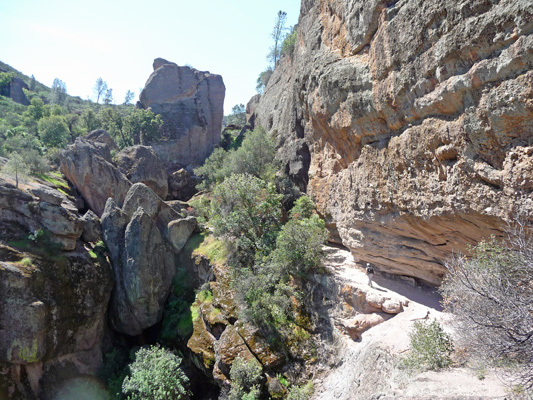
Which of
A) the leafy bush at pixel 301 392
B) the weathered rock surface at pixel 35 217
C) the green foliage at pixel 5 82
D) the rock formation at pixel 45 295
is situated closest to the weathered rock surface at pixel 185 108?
the weathered rock surface at pixel 35 217

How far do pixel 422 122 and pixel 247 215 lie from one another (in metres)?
10.7

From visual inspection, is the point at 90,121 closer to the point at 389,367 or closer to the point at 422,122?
the point at 422,122

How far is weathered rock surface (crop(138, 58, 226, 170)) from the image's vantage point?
125ft

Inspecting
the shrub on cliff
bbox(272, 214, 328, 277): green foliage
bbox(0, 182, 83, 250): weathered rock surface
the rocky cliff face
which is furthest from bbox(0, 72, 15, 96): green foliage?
the shrub on cliff

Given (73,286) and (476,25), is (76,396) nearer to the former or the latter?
(73,286)

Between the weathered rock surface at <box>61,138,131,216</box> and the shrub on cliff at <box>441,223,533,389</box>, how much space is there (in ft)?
85.3

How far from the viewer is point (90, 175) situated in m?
24.6

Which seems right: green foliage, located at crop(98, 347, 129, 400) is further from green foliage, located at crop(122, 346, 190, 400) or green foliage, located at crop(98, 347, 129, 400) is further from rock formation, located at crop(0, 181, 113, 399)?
green foliage, located at crop(122, 346, 190, 400)

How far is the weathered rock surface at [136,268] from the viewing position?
17.2m

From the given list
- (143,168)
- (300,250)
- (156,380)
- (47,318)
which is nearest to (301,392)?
(300,250)

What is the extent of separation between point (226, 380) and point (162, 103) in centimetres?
3718

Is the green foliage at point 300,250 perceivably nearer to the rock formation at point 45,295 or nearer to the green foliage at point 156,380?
the green foliage at point 156,380

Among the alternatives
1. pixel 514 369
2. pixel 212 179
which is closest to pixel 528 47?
pixel 514 369

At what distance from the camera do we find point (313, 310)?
42.4 feet
